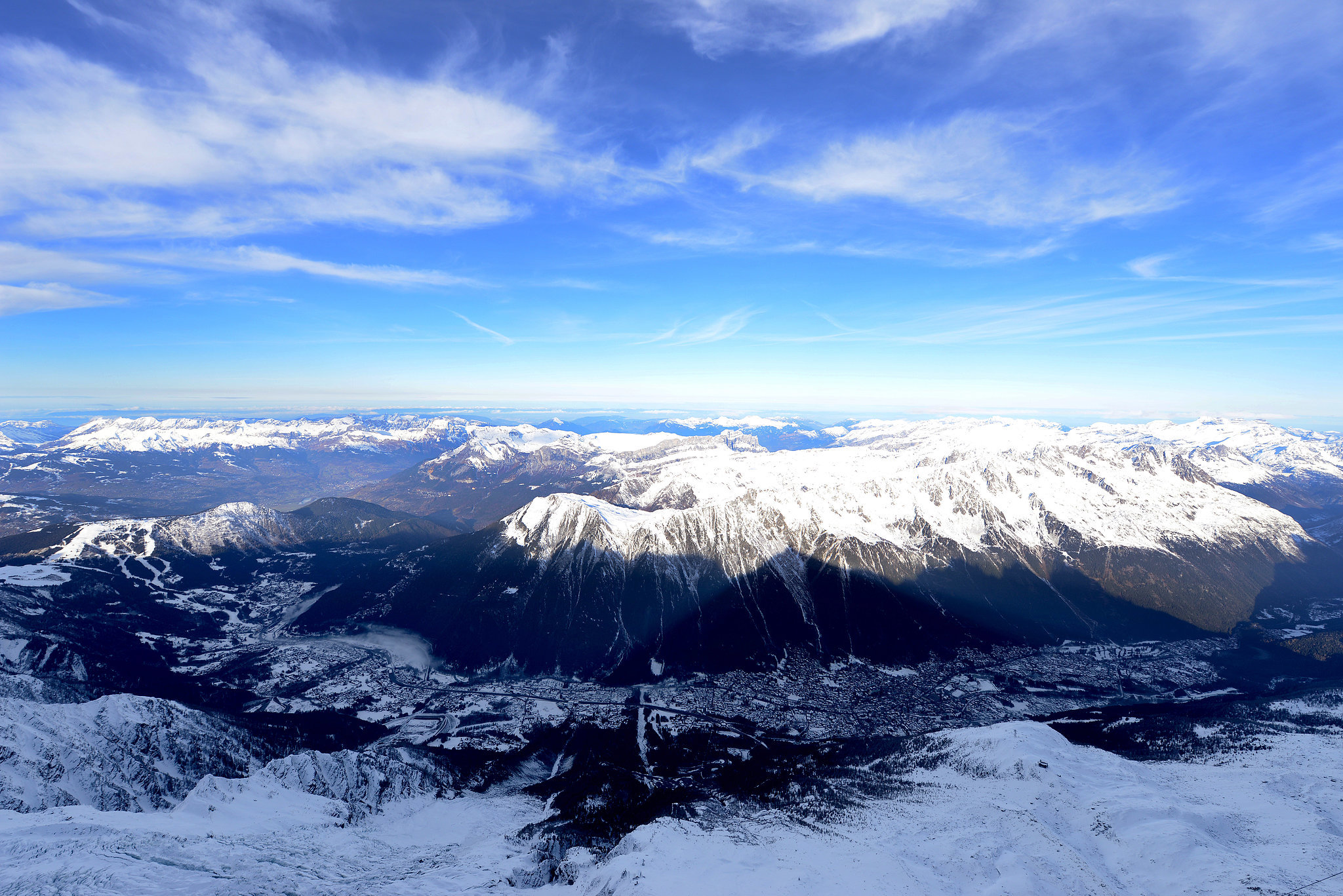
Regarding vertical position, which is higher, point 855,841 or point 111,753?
point 111,753

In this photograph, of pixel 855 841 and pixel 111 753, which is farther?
pixel 111 753

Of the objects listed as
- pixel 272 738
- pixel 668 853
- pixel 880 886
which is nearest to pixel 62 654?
pixel 272 738

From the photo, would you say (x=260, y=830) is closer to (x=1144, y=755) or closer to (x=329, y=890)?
(x=329, y=890)

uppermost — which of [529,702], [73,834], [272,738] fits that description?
[73,834]

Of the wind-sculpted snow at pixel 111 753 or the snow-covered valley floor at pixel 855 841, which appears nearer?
the snow-covered valley floor at pixel 855 841
